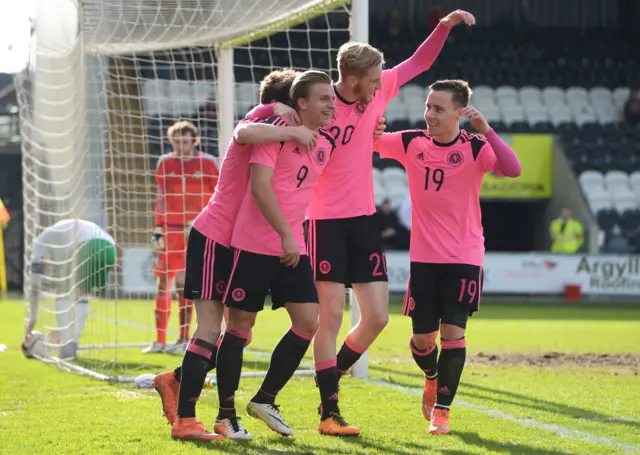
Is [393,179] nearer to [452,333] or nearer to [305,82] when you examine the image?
[452,333]

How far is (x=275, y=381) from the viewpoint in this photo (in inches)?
205

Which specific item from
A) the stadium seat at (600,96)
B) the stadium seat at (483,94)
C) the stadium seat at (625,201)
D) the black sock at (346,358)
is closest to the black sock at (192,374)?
the black sock at (346,358)

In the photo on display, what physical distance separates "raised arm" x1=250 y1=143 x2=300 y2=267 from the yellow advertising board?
54.9ft

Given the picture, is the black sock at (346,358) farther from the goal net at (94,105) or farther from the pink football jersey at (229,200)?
the goal net at (94,105)

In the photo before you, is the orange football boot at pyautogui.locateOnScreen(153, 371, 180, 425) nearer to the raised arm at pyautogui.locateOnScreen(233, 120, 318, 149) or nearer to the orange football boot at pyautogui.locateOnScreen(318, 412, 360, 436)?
the orange football boot at pyautogui.locateOnScreen(318, 412, 360, 436)

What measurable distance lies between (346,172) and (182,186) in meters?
3.99

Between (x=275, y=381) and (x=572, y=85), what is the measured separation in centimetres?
2111

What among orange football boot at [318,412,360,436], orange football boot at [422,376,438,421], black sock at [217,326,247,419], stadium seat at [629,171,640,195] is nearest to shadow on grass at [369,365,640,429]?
orange football boot at [422,376,438,421]

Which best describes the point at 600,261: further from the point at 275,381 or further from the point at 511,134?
the point at 275,381

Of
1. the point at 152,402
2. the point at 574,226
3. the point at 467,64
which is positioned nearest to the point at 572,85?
the point at 467,64

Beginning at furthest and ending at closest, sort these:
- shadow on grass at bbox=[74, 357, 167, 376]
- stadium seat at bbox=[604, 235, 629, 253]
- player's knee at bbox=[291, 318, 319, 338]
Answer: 1. stadium seat at bbox=[604, 235, 629, 253]
2. shadow on grass at bbox=[74, 357, 167, 376]
3. player's knee at bbox=[291, 318, 319, 338]

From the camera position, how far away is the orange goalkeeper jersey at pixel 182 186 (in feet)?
30.0

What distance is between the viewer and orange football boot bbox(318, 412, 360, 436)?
5234mm

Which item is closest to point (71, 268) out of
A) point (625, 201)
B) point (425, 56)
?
point (425, 56)
